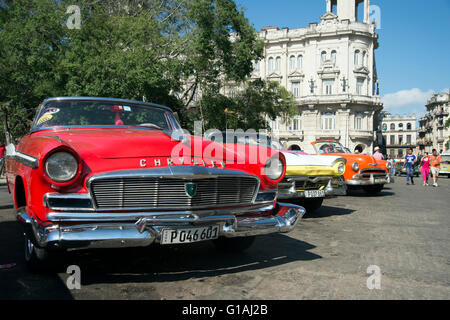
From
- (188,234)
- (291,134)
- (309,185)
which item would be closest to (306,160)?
(309,185)

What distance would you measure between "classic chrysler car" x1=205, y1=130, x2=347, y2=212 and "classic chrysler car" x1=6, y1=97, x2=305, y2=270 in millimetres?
2389

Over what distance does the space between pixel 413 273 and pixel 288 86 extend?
47.3 meters

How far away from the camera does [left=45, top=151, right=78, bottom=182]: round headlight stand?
9.62 ft

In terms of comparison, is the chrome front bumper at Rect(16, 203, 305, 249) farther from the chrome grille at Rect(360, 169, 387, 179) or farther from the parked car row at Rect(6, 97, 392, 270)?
the chrome grille at Rect(360, 169, 387, 179)

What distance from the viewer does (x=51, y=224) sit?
2918 millimetres

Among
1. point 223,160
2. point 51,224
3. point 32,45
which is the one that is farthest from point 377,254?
point 32,45

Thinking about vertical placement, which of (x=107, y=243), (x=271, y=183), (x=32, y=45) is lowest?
(x=107, y=243)

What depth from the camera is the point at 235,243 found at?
4.28m

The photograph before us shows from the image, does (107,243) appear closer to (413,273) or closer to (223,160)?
(223,160)

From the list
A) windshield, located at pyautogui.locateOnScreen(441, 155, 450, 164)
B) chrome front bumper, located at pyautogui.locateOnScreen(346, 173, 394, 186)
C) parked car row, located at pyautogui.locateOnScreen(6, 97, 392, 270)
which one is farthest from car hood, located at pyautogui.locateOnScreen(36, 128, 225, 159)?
windshield, located at pyautogui.locateOnScreen(441, 155, 450, 164)

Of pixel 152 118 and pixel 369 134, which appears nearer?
pixel 152 118

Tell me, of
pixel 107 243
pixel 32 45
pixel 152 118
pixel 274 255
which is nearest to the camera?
pixel 107 243

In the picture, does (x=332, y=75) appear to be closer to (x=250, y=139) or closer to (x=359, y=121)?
(x=359, y=121)

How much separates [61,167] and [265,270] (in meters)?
2.05
